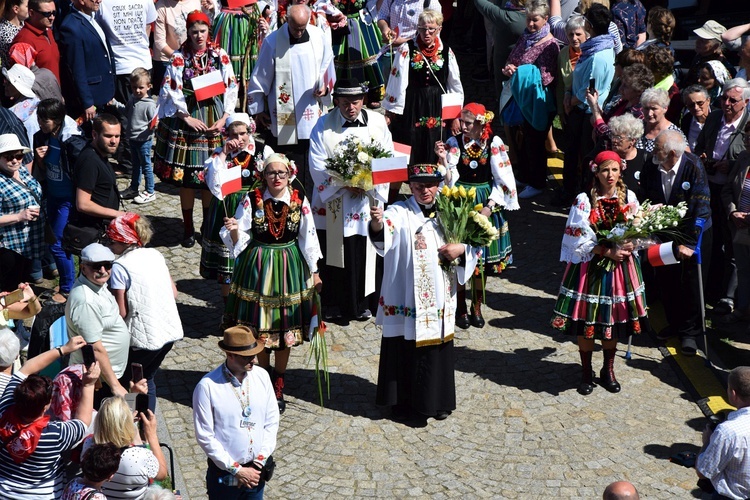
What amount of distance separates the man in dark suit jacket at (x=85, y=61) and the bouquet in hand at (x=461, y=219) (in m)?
5.25

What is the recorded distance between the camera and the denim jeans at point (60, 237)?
10891 mm

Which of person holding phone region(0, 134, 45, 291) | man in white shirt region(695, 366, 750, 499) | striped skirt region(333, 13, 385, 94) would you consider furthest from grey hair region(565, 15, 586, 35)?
man in white shirt region(695, 366, 750, 499)

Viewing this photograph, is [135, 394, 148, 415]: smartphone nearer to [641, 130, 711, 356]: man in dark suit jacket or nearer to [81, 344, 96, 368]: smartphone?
[81, 344, 96, 368]: smartphone

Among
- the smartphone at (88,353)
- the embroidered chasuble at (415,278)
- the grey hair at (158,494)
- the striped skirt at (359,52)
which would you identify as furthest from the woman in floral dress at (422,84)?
the grey hair at (158,494)

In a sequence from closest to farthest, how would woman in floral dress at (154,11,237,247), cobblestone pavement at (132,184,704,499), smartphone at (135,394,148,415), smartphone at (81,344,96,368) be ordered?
1. smartphone at (135,394,148,415)
2. smartphone at (81,344,96,368)
3. cobblestone pavement at (132,184,704,499)
4. woman in floral dress at (154,11,237,247)

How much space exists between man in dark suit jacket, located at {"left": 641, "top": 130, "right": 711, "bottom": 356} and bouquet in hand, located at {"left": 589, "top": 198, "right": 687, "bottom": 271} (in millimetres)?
581

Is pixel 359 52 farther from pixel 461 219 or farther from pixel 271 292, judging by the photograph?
pixel 271 292

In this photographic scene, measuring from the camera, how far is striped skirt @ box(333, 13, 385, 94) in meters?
13.9

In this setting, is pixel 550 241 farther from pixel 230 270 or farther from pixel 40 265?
pixel 40 265

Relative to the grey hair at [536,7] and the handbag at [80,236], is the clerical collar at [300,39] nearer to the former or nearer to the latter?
the grey hair at [536,7]

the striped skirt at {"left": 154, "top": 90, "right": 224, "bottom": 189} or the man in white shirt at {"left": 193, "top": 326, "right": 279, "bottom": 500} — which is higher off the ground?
the striped skirt at {"left": 154, "top": 90, "right": 224, "bottom": 189}

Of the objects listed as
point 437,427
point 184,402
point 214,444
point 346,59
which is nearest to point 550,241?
point 346,59

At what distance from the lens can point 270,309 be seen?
9352 mm

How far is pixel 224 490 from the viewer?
7410mm
